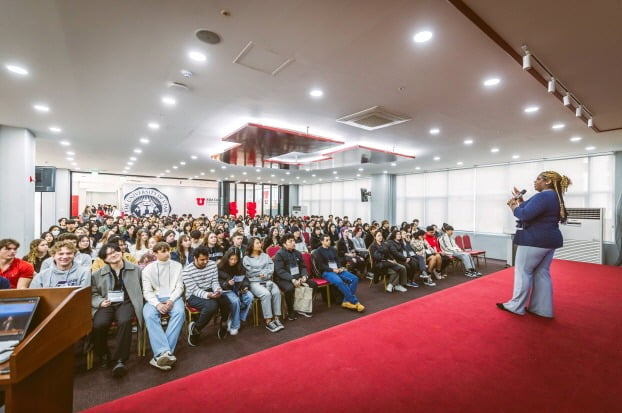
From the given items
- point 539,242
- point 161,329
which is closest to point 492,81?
point 539,242

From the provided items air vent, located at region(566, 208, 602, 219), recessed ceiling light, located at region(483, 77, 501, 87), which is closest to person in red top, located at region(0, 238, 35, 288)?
recessed ceiling light, located at region(483, 77, 501, 87)

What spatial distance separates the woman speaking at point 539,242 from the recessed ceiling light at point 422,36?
1.85 m

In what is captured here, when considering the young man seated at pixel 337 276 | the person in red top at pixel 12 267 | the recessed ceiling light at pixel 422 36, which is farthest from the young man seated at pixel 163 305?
the recessed ceiling light at pixel 422 36

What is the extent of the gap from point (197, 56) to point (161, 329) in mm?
2992

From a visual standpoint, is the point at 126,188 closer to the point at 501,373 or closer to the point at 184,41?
the point at 184,41

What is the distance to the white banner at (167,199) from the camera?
17.7m

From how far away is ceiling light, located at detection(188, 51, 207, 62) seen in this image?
3.10 metres

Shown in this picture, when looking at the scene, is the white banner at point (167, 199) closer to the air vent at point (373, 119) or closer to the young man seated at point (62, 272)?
the air vent at point (373, 119)

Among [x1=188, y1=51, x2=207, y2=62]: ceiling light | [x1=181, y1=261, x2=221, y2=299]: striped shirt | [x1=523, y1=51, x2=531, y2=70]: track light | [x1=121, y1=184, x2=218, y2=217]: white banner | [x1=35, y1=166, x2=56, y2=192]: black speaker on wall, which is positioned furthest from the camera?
[x1=121, y1=184, x2=218, y2=217]: white banner

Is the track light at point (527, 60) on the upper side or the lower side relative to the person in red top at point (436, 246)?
upper

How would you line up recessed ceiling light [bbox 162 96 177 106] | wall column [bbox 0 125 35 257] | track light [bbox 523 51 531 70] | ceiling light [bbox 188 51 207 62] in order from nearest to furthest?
track light [bbox 523 51 531 70] < ceiling light [bbox 188 51 207 62] < recessed ceiling light [bbox 162 96 177 106] < wall column [bbox 0 125 35 257]

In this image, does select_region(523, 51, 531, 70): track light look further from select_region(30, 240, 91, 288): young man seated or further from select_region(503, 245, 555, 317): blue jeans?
select_region(30, 240, 91, 288): young man seated

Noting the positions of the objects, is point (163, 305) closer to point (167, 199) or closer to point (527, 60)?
point (527, 60)

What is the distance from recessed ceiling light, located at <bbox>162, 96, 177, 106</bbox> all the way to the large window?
10.7 metres
